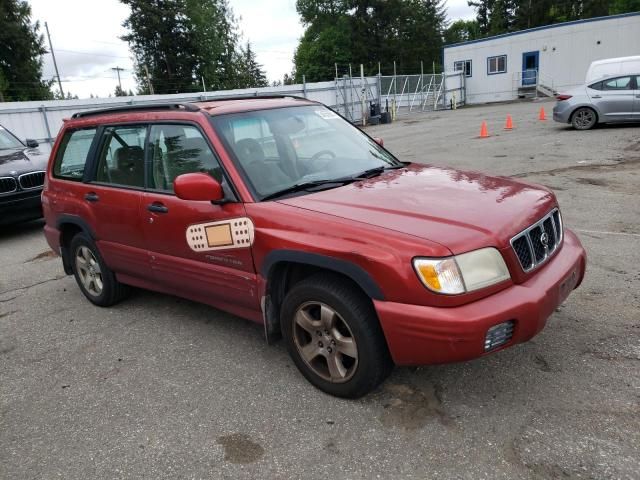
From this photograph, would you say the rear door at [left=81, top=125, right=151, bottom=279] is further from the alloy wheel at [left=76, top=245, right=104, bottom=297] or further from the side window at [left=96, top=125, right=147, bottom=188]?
the alloy wheel at [left=76, top=245, right=104, bottom=297]

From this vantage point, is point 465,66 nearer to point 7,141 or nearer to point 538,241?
point 7,141

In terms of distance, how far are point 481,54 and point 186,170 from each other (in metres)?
36.1

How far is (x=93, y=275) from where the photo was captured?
4.70 meters

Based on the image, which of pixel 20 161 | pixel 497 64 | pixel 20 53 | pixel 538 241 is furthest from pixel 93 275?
Answer: pixel 20 53

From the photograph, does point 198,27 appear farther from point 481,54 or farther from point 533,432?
point 533,432

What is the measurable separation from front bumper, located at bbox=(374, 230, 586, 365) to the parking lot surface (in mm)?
451

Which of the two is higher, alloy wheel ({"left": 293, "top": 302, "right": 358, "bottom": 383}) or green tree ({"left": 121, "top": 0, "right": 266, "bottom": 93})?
green tree ({"left": 121, "top": 0, "right": 266, "bottom": 93})

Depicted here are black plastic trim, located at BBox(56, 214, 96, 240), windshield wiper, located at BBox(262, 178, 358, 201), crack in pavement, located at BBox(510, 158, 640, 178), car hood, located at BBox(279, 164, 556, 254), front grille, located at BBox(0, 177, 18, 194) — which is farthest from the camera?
crack in pavement, located at BBox(510, 158, 640, 178)

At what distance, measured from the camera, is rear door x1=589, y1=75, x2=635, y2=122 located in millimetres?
13238

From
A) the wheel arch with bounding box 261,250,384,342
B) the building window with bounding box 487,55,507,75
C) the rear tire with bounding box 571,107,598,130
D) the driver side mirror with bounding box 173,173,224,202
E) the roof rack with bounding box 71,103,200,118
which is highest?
the building window with bounding box 487,55,507,75

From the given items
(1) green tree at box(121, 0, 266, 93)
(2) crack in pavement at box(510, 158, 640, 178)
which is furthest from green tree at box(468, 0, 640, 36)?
(2) crack in pavement at box(510, 158, 640, 178)

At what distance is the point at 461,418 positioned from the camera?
273 cm

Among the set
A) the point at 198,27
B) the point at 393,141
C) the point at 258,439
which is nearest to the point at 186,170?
the point at 258,439

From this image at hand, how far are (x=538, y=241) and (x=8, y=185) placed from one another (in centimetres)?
744
